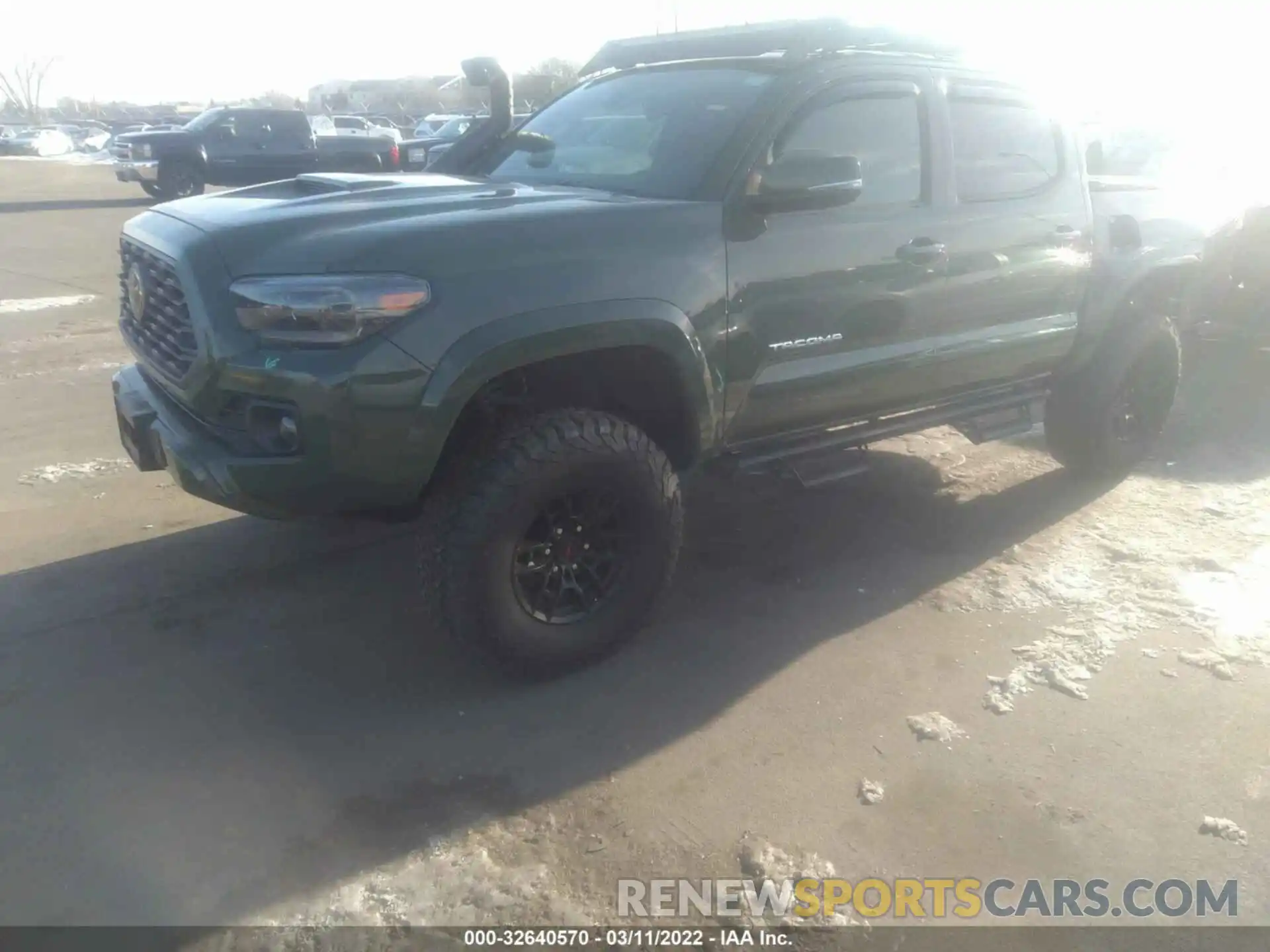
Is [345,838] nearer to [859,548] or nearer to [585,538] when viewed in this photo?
[585,538]

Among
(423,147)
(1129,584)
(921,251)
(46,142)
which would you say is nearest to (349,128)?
(423,147)

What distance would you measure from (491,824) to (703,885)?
22.9 inches

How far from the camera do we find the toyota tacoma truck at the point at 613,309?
297 cm

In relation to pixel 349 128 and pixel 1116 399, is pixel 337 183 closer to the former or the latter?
pixel 1116 399

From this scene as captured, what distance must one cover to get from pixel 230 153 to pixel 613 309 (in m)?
19.6

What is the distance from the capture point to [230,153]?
2044 cm

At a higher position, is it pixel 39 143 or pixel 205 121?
pixel 205 121

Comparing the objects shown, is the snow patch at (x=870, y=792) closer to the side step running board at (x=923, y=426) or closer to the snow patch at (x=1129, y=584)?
the snow patch at (x=1129, y=584)

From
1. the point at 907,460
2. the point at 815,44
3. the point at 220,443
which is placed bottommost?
the point at 907,460

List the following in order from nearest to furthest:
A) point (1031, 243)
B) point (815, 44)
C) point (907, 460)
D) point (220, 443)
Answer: point (220, 443)
point (815, 44)
point (1031, 243)
point (907, 460)

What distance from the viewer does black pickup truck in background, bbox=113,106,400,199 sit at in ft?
64.8

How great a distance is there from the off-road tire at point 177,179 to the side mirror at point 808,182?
739 inches

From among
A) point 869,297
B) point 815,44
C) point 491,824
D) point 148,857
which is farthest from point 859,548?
point 148,857

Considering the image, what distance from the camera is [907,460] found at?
5.88 m
